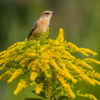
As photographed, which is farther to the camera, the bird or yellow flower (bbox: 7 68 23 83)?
the bird

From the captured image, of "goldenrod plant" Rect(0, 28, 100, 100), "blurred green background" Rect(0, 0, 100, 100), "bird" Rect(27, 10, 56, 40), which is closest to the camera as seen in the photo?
"goldenrod plant" Rect(0, 28, 100, 100)

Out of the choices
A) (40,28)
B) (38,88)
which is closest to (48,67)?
(38,88)

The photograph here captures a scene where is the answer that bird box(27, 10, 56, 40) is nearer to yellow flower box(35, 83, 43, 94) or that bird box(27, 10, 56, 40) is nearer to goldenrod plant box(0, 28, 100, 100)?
goldenrod plant box(0, 28, 100, 100)

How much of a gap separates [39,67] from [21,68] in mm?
159

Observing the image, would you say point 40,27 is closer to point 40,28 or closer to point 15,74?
point 40,28

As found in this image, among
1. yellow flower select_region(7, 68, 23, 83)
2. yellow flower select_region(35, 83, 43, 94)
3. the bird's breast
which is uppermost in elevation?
the bird's breast

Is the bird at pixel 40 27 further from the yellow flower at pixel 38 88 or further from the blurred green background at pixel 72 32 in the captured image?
the yellow flower at pixel 38 88

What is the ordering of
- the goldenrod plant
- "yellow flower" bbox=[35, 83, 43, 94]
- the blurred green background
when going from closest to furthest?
"yellow flower" bbox=[35, 83, 43, 94] → the goldenrod plant → the blurred green background

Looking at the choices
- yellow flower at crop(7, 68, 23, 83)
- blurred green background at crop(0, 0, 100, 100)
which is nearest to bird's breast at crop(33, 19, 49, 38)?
blurred green background at crop(0, 0, 100, 100)

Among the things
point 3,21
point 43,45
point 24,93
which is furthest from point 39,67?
point 3,21

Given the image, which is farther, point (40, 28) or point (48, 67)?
point (40, 28)

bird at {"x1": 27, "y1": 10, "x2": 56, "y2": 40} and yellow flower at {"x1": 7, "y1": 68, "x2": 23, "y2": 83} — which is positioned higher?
bird at {"x1": 27, "y1": 10, "x2": 56, "y2": 40}

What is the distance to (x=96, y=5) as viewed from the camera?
6.70m

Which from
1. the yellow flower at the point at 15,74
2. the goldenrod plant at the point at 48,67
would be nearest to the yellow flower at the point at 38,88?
the goldenrod plant at the point at 48,67
